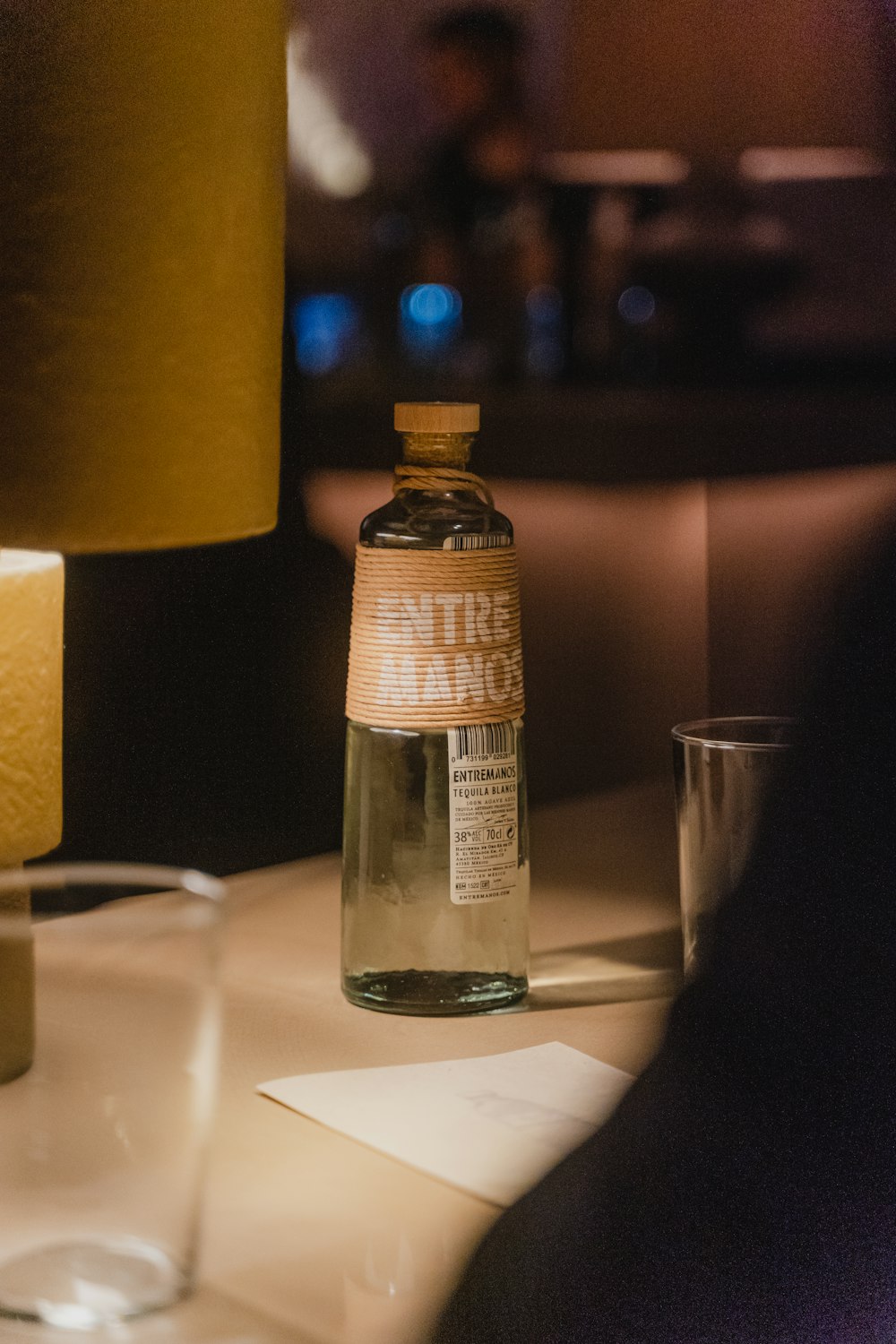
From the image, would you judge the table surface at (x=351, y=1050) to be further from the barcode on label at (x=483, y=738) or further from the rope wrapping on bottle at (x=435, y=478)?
the rope wrapping on bottle at (x=435, y=478)

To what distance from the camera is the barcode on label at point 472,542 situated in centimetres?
84

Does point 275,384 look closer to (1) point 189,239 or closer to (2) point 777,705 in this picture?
(1) point 189,239

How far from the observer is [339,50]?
4145 mm

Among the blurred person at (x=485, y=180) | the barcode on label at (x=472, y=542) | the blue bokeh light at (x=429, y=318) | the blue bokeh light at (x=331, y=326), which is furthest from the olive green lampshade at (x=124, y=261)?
the blue bokeh light at (x=331, y=326)

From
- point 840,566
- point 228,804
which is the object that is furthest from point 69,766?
point 840,566

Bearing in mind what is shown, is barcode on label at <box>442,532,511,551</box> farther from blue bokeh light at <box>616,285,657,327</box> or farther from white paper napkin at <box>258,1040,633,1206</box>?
blue bokeh light at <box>616,285,657,327</box>

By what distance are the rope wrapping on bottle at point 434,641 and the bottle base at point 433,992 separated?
142 mm

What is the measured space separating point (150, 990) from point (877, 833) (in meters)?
0.48

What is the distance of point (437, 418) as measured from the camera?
2.78 feet

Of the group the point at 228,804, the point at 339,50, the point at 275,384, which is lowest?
the point at 228,804

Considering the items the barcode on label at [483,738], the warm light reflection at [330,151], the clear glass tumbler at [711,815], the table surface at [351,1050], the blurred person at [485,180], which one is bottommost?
the table surface at [351,1050]

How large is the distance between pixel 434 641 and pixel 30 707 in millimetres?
214

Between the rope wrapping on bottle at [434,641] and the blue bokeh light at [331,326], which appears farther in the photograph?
the blue bokeh light at [331,326]

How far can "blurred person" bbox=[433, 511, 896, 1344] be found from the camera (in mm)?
524
